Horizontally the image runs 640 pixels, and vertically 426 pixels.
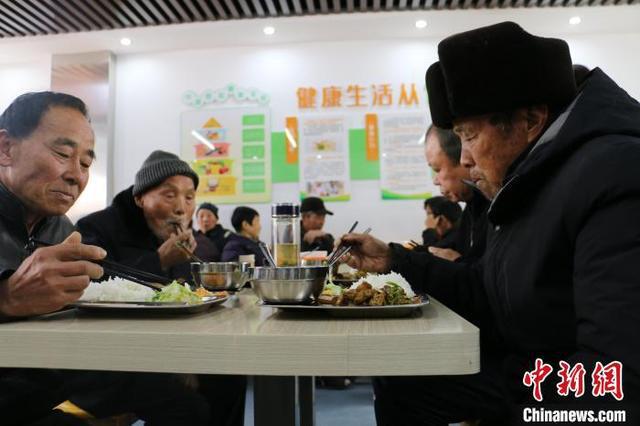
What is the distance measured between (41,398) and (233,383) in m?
0.59

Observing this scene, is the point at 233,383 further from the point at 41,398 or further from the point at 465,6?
the point at 465,6

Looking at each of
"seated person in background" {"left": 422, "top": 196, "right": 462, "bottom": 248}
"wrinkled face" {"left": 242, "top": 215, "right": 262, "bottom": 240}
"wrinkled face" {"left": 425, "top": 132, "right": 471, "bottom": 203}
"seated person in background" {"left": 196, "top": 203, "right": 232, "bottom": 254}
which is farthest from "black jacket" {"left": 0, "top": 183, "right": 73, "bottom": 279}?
"seated person in background" {"left": 196, "top": 203, "right": 232, "bottom": 254}

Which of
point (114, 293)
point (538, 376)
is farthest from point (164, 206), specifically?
point (538, 376)

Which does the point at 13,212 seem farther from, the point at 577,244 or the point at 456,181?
the point at 456,181

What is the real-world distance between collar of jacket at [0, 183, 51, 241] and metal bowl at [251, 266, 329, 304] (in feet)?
2.96

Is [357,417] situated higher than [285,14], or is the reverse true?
[285,14]

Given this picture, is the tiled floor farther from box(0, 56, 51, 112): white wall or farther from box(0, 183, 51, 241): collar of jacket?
box(0, 56, 51, 112): white wall

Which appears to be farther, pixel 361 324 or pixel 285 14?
pixel 285 14

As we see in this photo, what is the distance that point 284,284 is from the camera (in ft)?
3.43

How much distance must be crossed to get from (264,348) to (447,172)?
1956 mm

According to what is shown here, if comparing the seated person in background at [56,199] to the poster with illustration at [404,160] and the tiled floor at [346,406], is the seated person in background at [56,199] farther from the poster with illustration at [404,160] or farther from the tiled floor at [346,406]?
the poster with illustration at [404,160]

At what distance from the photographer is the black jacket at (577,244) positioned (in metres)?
0.77

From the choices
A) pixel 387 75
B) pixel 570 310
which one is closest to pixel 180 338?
pixel 570 310

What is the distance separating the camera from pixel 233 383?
1.69m
